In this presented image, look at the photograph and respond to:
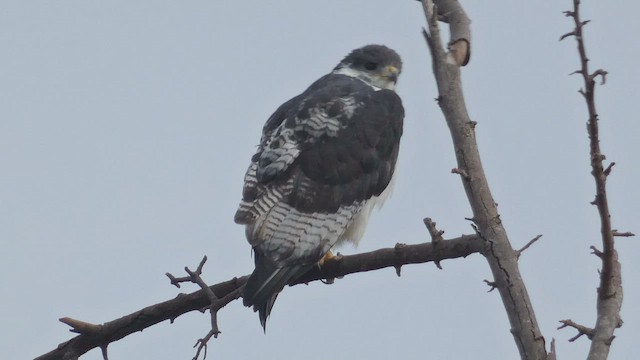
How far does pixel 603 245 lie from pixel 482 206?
2.41ft

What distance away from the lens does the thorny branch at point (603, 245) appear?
3.64m

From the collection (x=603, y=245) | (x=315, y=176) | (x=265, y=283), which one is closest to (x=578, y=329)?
(x=603, y=245)

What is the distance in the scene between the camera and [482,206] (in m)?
4.56

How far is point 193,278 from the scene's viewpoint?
5641mm

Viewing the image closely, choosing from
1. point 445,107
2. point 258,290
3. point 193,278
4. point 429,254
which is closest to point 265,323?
point 258,290

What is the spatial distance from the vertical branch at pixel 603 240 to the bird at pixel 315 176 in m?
2.47

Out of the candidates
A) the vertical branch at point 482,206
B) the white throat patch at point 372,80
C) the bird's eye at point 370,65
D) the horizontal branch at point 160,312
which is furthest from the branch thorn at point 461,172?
the bird's eye at point 370,65

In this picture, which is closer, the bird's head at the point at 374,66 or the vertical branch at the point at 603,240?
the vertical branch at the point at 603,240

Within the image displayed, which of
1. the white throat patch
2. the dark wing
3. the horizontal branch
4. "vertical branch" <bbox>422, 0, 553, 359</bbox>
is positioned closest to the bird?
the dark wing

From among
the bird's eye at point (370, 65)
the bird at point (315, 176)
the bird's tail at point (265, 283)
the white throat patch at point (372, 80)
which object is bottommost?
the bird's tail at point (265, 283)

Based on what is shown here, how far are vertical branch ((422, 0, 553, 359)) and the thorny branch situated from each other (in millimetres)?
183

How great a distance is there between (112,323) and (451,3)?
2640mm

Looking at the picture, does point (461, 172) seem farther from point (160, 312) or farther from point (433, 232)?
point (160, 312)

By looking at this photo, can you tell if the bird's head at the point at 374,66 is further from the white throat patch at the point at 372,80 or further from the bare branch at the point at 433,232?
the bare branch at the point at 433,232
